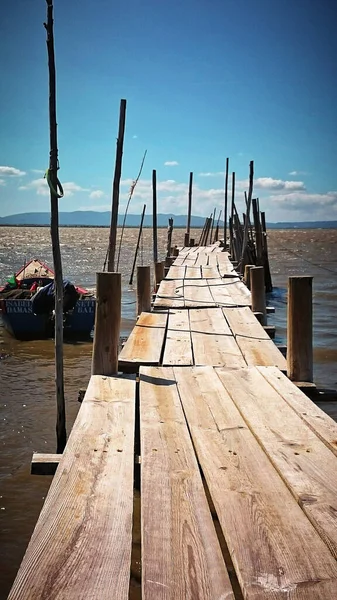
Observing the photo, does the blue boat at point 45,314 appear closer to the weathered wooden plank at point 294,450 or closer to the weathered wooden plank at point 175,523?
the weathered wooden plank at point 294,450

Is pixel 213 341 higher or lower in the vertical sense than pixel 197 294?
lower

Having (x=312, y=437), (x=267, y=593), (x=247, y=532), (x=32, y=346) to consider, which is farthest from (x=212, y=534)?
(x=32, y=346)

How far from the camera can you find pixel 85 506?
7.84ft

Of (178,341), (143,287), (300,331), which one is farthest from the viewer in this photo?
(143,287)

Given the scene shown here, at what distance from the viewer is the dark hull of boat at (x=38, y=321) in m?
13.6

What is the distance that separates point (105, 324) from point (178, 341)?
5.08ft

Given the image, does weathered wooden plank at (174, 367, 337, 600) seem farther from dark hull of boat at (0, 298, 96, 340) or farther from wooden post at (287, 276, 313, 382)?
dark hull of boat at (0, 298, 96, 340)

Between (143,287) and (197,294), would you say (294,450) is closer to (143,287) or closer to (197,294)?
(143,287)

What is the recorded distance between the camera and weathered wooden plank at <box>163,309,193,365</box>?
507cm

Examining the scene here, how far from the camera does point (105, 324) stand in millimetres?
4406

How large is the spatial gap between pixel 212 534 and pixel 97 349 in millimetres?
2412

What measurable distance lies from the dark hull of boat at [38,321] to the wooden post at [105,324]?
9447mm

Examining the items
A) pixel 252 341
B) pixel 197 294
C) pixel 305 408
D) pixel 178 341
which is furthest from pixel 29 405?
pixel 305 408

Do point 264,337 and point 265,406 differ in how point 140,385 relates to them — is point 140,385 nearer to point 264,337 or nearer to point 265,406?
point 265,406
